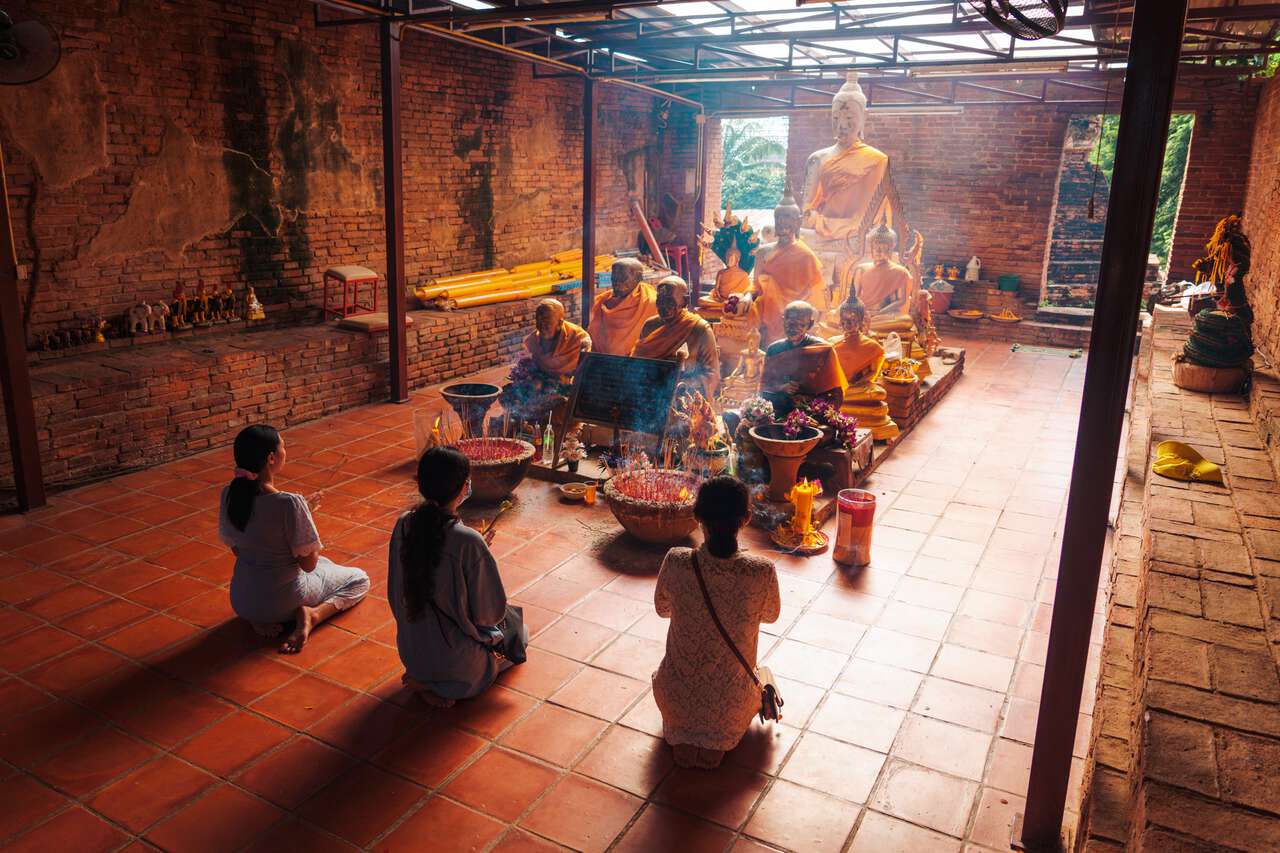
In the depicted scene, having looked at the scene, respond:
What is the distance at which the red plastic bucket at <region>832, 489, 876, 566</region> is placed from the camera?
18.9 feet

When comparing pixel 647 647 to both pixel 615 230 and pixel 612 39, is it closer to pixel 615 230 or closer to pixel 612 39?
pixel 612 39

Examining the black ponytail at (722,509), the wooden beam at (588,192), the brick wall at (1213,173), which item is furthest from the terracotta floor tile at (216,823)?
the brick wall at (1213,173)

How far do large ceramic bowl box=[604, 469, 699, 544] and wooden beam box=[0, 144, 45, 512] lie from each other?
4.19 metres

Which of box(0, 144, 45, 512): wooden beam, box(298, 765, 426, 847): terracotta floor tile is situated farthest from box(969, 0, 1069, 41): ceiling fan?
box(0, 144, 45, 512): wooden beam

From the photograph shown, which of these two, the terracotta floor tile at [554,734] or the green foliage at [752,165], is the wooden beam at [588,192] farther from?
the green foliage at [752,165]

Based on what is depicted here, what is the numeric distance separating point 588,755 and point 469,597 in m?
0.87

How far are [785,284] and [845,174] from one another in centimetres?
254

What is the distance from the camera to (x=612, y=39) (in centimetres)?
1212

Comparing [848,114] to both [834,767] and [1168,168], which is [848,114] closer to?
[834,767]

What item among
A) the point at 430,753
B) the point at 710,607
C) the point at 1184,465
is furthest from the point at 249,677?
the point at 1184,465

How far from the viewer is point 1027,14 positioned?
4816mm

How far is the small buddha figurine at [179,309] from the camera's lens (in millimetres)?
8519

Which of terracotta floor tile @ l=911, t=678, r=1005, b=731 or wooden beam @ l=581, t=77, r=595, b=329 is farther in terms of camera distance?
wooden beam @ l=581, t=77, r=595, b=329

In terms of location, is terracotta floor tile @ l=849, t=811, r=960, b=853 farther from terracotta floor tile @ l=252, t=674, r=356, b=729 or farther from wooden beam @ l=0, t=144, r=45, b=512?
wooden beam @ l=0, t=144, r=45, b=512
